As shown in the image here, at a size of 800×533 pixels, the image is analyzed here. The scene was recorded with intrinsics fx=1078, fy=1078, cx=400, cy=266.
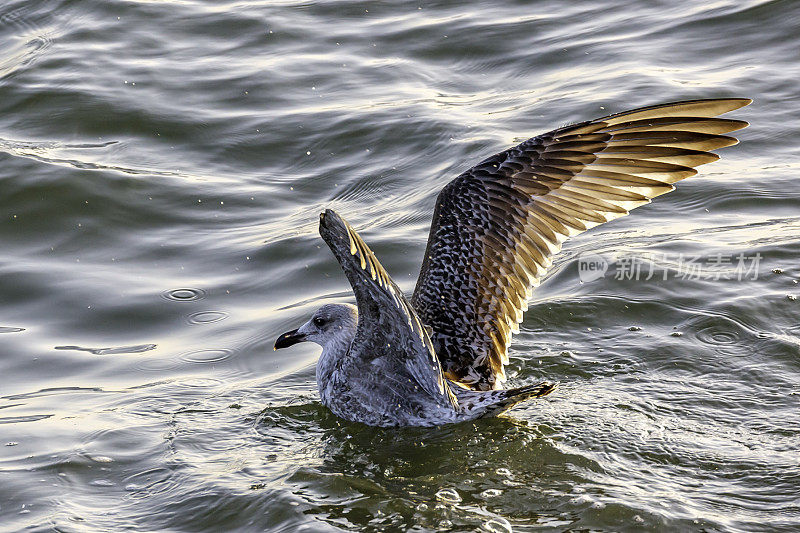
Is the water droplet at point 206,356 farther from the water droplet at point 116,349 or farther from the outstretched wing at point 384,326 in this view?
the outstretched wing at point 384,326

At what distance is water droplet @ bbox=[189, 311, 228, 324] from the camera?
7.62 metres

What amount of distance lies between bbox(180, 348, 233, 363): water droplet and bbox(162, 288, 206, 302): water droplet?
2.64ft

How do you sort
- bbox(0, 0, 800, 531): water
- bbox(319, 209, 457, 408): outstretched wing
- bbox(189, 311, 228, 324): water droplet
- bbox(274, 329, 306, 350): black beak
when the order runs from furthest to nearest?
1. bbox(189, 311, 228, 324): water droplet
2. bbox(274, 329, 306, 350): black beak
3. bbox(0, 0, 800, 531): water
4. bbox(319, 209, 457, 408): outstretched wing

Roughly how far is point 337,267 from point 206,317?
3.74ft

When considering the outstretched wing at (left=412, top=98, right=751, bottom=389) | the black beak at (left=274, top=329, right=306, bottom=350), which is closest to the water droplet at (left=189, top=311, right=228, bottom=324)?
the black beak at (left=274, top=329, right=306, bottom=350)

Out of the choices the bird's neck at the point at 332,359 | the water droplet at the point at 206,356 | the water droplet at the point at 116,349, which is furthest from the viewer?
the water droplet at the point at 116,349

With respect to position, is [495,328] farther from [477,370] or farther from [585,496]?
[585,496]

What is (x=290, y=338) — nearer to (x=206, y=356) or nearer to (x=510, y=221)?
(x=206, y=356)

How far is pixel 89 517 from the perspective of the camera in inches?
207

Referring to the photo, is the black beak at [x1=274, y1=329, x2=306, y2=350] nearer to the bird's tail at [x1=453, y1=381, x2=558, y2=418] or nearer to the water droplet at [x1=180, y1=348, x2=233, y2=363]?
the water droplet at [x1=180, y1=348, x2=233, y2=363]

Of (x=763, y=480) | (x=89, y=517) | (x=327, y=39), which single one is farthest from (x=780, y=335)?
(x=327, y=39)

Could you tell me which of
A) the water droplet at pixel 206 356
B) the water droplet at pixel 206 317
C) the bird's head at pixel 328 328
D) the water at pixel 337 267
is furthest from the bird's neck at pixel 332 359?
the water droplet at pixel 206 317

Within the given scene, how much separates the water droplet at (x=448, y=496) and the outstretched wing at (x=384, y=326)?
0.55 meters

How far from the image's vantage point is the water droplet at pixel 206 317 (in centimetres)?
762
